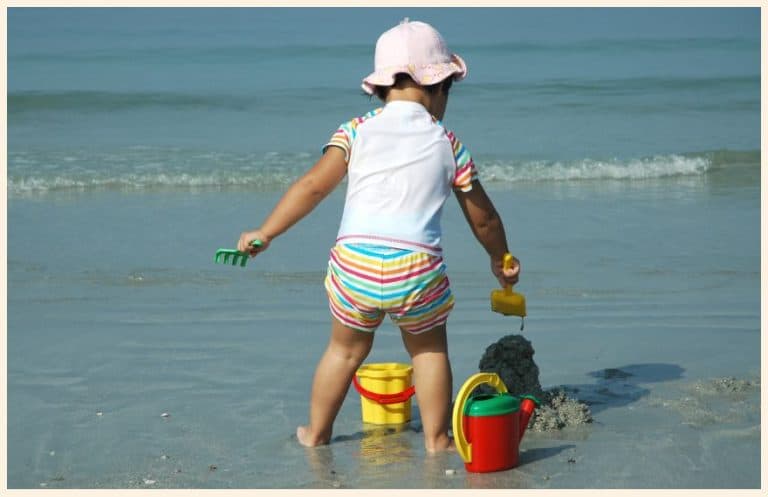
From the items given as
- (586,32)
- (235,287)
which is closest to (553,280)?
(235,287)

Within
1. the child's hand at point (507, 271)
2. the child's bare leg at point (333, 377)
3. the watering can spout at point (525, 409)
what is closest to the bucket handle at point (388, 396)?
the child's bare leg at point (333, 377)

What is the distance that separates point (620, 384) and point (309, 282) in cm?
216

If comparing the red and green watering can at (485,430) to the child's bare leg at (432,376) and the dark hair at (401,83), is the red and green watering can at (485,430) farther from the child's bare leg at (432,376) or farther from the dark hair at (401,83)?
the dark hair at (401,83)

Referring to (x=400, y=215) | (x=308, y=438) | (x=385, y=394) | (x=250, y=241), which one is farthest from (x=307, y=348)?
(x=400, y=215)

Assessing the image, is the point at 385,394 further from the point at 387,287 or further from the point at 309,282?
the point at 309,282

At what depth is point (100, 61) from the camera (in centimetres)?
1989

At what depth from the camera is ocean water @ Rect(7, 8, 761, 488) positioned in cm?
383

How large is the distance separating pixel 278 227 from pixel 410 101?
561mm

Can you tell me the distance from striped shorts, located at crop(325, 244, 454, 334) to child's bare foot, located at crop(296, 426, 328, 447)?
1.34 ft

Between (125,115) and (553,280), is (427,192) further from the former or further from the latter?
(125,115)

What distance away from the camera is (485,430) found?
3.60m

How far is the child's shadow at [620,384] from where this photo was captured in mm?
4418

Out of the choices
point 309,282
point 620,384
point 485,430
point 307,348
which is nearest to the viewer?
point 485,430

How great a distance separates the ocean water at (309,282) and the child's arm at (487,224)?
0.57 m
